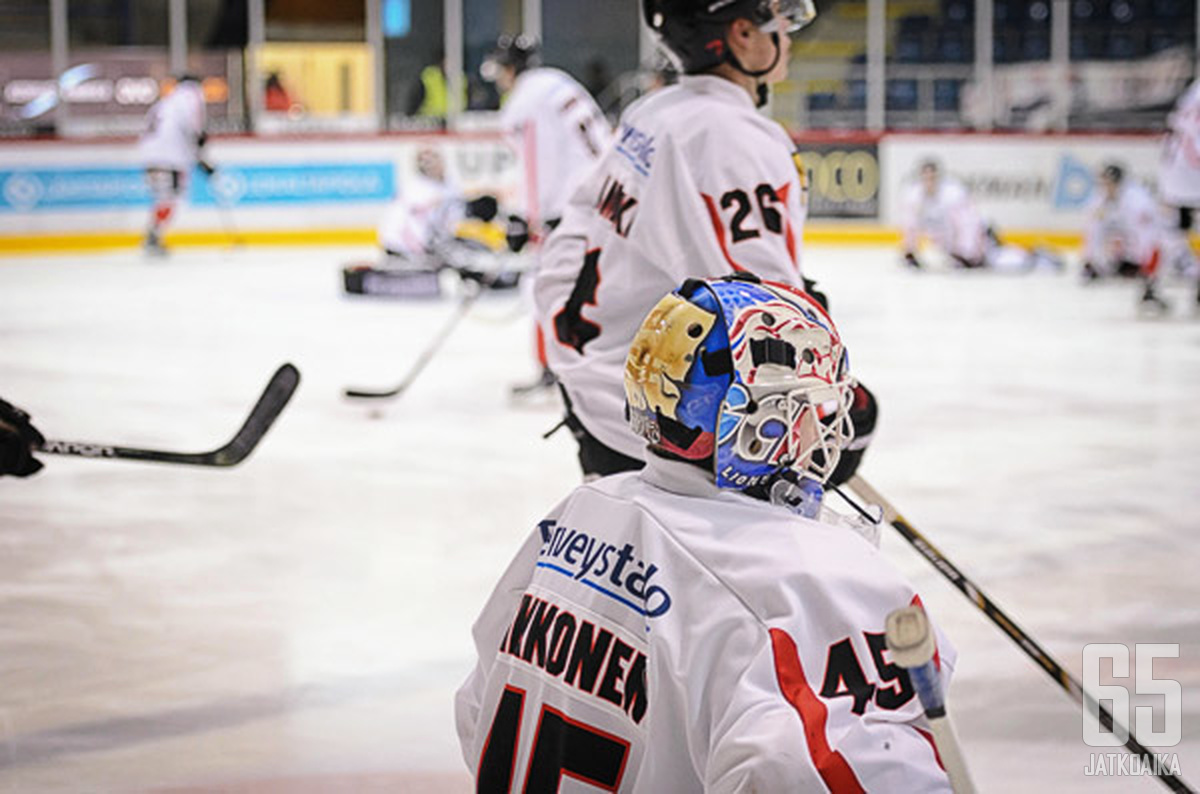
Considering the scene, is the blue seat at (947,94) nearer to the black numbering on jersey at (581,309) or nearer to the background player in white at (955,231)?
the background player in white at (955,231)

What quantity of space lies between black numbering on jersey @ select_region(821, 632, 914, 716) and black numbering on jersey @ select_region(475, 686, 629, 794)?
7.6 inches

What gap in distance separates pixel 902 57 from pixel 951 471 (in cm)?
1055

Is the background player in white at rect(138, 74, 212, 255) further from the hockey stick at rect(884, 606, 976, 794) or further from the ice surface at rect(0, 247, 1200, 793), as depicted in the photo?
the hockey stick at rect(884, 606, 976, 794)

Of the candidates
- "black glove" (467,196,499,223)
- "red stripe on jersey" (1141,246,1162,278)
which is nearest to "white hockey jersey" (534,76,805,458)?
"black glove" (467,196,499,223)

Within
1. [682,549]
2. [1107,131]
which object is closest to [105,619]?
[682,549]

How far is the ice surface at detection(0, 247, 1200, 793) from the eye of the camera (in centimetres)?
270

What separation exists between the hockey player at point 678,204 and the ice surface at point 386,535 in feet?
2.03

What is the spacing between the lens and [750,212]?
7.79 ft

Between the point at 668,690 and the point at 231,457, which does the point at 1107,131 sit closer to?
the point at 231,457

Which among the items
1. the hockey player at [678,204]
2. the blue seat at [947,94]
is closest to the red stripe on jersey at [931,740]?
the hockey player at [678,204]

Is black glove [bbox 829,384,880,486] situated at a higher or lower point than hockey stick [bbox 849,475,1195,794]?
higher

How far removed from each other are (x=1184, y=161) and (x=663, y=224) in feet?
21.6

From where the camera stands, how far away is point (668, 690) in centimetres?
136

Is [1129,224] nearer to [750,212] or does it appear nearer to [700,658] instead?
[750,212]
